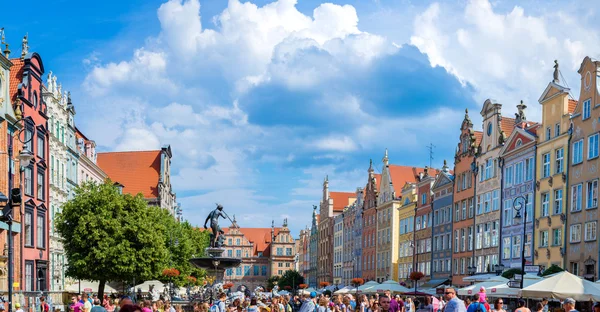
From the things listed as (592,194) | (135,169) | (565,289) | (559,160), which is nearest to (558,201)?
(559,160)

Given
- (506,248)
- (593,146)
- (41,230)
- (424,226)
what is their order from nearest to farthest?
(593,146), (41,230), (506,248), (424,226)

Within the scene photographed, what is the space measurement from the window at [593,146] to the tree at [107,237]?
22.8m

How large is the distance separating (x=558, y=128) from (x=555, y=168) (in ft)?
6.88

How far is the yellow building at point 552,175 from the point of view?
41.4 m

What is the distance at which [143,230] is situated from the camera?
43.9 meters

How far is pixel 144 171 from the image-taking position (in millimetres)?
86875

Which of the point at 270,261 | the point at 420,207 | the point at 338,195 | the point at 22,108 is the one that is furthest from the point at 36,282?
the point at 270,261

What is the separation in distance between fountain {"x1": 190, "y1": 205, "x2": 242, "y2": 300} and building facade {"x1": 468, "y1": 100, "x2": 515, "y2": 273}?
26.2 meters

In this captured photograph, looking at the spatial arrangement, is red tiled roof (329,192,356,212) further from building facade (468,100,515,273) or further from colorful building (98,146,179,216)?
building facade (468,100,515,273)

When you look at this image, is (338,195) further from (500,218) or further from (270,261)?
(500,218)

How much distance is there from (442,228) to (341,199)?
47745 mm

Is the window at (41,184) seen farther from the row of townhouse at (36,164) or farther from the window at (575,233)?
the window at (575,233)

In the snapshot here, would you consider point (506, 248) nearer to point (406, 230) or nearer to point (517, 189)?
point (517, 189)

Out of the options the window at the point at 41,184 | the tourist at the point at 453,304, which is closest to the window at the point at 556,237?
the window at the point at 41,184
